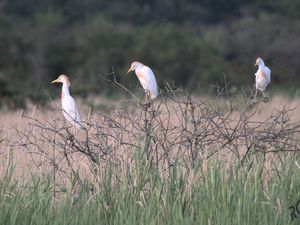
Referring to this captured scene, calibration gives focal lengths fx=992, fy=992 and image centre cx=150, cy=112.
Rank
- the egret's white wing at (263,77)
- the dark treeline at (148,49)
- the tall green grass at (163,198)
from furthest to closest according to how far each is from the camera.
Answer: the dark treeline at (148,49), the egret's white wing at (263,77), the tall green grass at (163,198)

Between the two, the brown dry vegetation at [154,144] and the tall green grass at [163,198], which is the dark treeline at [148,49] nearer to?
the brown dry vegetation at [154,144]

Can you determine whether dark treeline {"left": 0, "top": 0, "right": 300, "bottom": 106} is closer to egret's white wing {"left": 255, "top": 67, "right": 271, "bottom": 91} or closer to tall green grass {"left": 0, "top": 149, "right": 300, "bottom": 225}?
egret's white wing {"left": 255, "top": 67, "right": 271, "bottom": 91}

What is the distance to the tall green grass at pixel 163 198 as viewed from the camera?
20.0ft

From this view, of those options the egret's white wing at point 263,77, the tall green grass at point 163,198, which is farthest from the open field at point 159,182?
the egret's white wing at point 263,77

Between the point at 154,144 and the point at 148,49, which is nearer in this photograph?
the point at 154,144

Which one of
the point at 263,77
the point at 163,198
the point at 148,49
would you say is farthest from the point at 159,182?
the point at 148,49

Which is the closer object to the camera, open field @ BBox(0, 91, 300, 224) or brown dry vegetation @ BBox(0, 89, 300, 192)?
open field @ BBox(0, 91, 300, 224)

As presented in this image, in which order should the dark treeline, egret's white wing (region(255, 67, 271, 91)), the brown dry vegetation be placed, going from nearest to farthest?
the brown dry vegetation
egret's white wing (region(255, 67, 271, 91))
the dark treeline

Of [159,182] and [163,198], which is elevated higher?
[159,182]

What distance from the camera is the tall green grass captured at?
6.10m

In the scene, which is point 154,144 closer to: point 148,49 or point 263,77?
point 263,77

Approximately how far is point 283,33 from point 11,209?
29.6 metres

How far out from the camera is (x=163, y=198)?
623 centimetres

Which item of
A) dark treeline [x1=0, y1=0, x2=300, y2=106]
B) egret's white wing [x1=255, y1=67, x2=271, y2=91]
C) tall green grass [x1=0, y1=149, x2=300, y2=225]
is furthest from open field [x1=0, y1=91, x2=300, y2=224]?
dark treeline [x1=0, y1=0, x2=300, y2=106]
